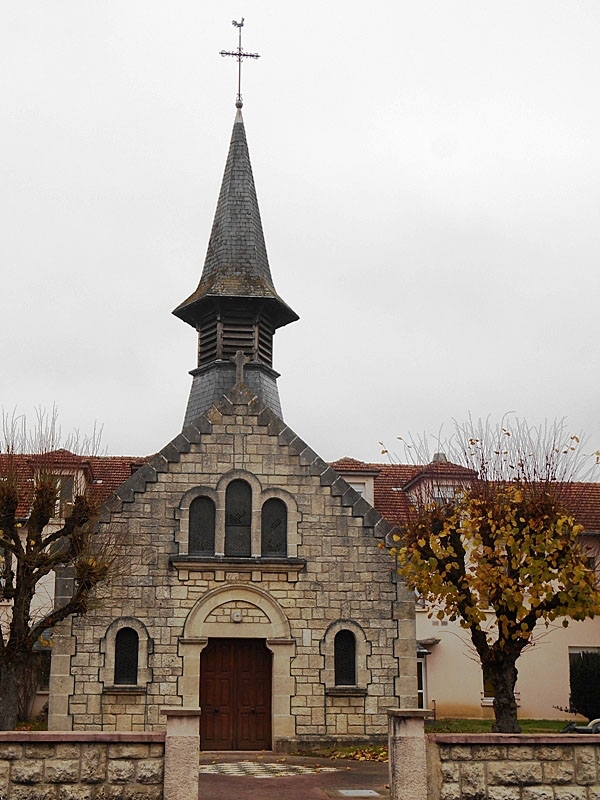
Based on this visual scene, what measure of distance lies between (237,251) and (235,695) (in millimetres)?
13703

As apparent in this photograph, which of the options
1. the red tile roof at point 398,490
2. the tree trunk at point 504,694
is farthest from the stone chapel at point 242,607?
the red tile roof at point 398,490

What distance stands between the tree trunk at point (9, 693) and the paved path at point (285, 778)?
333 centimetres

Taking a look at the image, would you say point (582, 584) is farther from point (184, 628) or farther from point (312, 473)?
point (184, 628)

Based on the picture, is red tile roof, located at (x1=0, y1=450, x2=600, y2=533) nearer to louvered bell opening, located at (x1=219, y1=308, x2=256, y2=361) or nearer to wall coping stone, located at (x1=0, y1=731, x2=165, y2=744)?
louvered bell opening, located at (x1=219, y1=308, x2=256, y2=361)

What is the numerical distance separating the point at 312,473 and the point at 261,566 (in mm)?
2342

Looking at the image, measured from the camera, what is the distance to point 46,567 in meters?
17.5

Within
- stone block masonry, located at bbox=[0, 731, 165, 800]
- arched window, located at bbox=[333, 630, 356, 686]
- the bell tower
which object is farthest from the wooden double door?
stone block masonry, located at bbox=[0, 731, 165, 800]

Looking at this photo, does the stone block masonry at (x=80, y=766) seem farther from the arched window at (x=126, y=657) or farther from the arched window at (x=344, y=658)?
the arched window at (x=344, y=658)

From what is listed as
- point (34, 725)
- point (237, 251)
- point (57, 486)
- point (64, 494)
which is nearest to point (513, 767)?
point (57, 486)

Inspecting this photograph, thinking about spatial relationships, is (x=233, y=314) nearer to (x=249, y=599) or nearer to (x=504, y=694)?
(x=249, y=599)

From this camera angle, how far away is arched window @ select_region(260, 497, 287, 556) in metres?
21.0

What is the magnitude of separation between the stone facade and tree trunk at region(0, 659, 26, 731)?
320 cm

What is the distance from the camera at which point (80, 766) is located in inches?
474

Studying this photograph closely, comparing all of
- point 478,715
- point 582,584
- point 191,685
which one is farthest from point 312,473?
point 478,715
